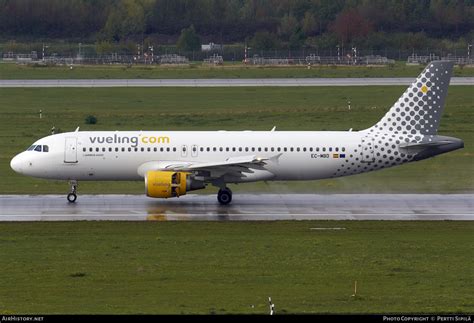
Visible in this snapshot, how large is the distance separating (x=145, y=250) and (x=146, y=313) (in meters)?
9.82

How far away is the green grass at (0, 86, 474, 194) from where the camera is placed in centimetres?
5244

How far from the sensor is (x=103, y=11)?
157250 mm

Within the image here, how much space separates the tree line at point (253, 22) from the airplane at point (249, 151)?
97124 mm

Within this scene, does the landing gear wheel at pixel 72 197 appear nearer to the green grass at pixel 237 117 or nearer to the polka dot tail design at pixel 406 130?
the green grass at pixel 237 117

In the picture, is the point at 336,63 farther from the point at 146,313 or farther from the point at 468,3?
the point at 146,313

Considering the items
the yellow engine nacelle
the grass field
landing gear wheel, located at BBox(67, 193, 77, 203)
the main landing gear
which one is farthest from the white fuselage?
the grass field

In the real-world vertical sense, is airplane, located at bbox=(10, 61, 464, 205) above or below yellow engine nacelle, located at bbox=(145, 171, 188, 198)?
above

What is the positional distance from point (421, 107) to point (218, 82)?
5761 cm

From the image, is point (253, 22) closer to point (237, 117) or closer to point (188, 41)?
point (188, 41)

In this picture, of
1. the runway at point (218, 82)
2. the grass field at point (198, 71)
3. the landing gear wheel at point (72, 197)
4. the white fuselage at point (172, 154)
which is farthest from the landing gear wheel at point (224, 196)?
the grass field at point (198, 71)

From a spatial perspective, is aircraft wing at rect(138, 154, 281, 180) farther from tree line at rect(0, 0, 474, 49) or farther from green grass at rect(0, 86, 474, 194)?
tree line at rect(0, 0, 474, 49)

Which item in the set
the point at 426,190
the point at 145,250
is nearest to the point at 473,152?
the point at 426,190

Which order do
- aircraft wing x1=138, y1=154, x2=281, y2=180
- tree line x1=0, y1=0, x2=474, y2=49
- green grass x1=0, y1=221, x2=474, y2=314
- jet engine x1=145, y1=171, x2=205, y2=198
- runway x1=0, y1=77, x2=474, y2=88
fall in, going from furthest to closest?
tree line x1=0, y1=0, x2=474, y2=49
runway x1=0, y1=77, x2=474, y2=88
aircraft wing x1=138, y1=154, x2=281, y2=180
jet engine x1=145, y1=171, x2=205, y2=198
green grass x1=0, y1=221, x2=474, y2=314

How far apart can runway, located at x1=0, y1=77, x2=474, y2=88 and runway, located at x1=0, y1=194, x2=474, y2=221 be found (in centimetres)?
5289
